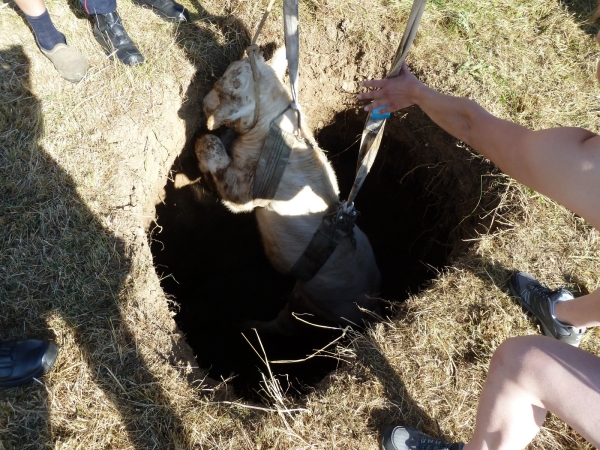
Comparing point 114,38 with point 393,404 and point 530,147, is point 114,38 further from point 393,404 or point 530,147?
point 393,404

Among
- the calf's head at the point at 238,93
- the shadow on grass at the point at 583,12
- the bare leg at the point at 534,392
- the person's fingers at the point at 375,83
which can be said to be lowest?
the bare leg at the point at 534,392

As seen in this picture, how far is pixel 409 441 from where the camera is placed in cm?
256

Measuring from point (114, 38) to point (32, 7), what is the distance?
61 centimetres

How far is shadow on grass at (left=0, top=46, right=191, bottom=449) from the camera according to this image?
2553 mm

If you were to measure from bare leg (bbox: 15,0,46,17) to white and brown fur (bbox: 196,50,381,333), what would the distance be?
4.55ft

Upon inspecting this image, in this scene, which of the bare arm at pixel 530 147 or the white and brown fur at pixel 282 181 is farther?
the white and brown fur at pixel 282 181

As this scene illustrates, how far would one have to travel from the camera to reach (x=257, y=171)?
12.3 feet

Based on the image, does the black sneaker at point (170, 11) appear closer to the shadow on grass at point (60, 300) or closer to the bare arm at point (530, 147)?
the shadow on grass at point (60, 300)

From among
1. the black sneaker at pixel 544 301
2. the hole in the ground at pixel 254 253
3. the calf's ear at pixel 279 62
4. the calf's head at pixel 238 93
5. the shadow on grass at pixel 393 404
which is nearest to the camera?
the shadow on grass at pixel 393 404

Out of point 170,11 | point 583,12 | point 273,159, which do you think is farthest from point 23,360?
point 583,12

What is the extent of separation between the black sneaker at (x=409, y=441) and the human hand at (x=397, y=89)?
1.99 m

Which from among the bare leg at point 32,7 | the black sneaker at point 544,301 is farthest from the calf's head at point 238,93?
the black sneaker at point 544,301

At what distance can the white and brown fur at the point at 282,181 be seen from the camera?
3.65 metres

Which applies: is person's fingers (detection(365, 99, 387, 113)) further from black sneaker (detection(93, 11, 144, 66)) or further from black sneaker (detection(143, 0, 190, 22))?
black sneaker (detection(143, 0, 190, 22))
